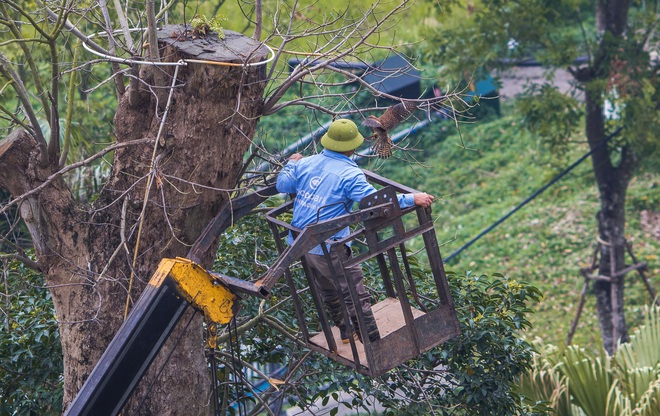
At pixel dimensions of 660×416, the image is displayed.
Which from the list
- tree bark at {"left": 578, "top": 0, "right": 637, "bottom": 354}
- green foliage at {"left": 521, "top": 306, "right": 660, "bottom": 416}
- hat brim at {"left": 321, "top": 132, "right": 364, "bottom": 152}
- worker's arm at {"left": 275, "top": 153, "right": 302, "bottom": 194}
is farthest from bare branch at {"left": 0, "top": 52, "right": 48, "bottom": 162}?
tree bark at {"left": 578, "top": 0, "right": 637, "bottom": 354}

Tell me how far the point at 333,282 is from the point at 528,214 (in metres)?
11.5

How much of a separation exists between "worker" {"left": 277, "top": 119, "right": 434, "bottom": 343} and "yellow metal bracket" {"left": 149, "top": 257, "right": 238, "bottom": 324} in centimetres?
58

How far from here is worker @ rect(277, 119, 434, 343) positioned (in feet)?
14.4

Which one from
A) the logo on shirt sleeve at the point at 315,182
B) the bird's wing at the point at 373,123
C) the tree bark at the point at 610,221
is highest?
the bird's wing at the point at 373,123

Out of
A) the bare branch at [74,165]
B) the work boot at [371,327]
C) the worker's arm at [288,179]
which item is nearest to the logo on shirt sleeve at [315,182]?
the worker's arm at [288,179]

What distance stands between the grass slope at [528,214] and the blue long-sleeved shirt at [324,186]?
7722mm

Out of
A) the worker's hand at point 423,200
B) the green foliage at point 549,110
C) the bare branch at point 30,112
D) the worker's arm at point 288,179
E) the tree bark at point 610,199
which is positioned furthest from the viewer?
the tree bark at point 610,199

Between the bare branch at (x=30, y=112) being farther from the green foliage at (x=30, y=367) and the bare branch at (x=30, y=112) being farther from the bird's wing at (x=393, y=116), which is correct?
the bird's wing at (x=393, y=116)

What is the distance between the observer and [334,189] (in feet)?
14.5

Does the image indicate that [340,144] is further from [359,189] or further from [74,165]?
[74,165]

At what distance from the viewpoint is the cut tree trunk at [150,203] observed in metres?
4.40

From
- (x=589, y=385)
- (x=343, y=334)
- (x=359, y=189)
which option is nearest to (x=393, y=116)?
(x=359, y=189)

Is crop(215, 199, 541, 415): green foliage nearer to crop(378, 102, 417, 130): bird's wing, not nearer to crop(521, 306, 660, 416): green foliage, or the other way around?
crop(521, 306, 660, 416): green foliage

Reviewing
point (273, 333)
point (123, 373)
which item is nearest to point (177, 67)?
point (123, 373)
